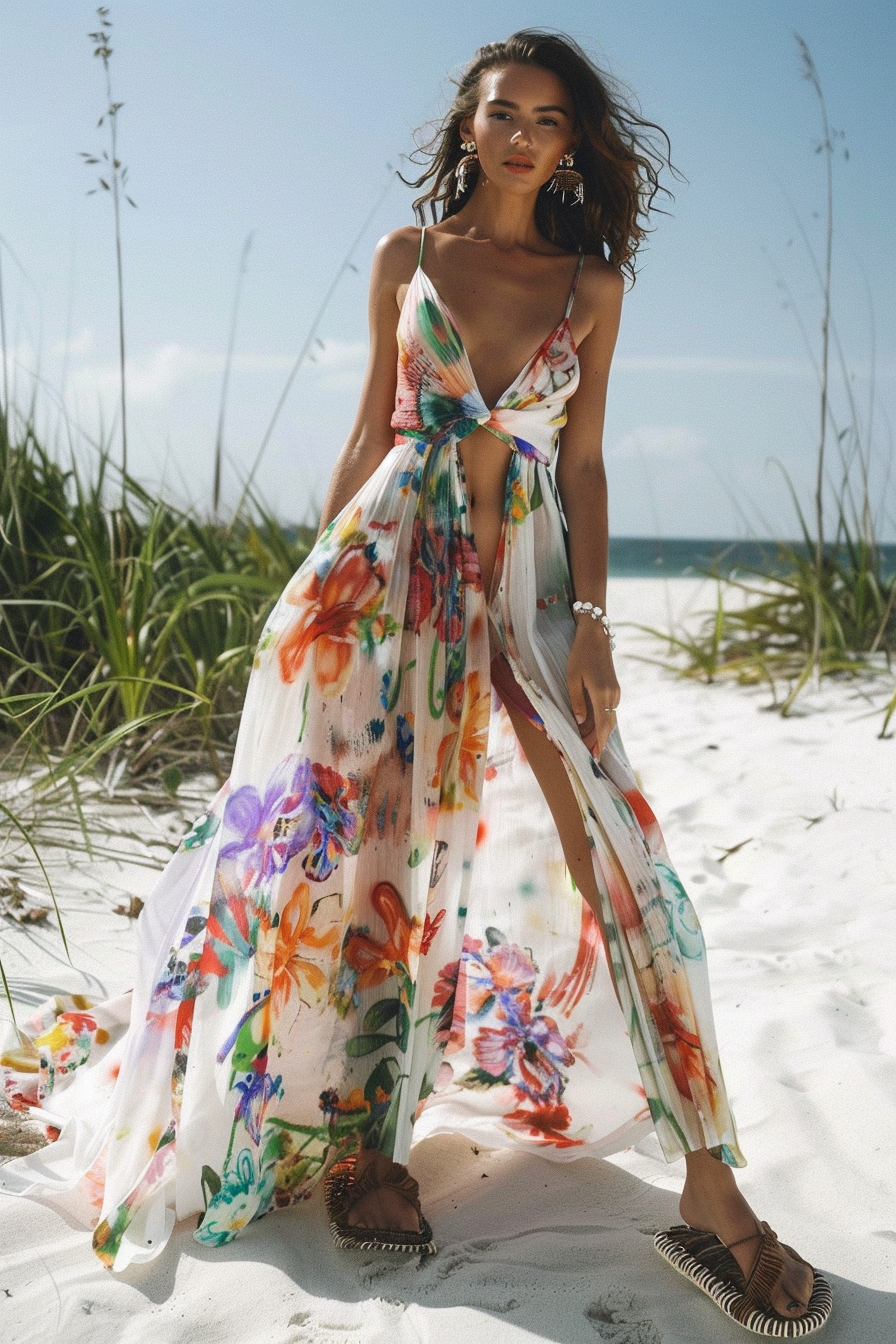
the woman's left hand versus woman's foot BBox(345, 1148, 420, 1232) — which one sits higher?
the woman's left hand

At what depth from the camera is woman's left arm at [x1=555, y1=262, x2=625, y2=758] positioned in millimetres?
1839

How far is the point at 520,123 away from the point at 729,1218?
164 centimetres

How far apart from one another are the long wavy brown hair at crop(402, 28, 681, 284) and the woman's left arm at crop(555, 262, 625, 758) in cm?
14

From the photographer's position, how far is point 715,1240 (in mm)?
1564

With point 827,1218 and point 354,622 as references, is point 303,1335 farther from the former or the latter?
point 354,622

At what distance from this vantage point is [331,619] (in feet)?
5.82

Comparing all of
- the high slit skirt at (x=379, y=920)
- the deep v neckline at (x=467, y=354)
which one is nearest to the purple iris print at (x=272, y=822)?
the high slit skirt at (x=379, y=920)

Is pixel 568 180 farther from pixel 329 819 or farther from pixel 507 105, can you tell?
pixel 329 819

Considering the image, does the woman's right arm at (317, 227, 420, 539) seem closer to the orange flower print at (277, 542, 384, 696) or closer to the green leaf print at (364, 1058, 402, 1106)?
the orange flower print at (277, 542, 384, 696)

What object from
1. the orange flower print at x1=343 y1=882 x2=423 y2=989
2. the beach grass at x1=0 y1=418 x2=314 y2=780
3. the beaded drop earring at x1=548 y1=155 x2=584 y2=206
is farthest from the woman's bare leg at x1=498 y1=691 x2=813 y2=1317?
the beach grass at x1=0 y1=418 x2=314 y2=780

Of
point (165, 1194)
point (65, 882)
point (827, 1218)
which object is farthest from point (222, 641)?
point (827, 1218)

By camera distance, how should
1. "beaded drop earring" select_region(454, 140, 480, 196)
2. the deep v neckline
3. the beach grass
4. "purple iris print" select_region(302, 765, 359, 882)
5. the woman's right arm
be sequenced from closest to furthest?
"purple iris print" select_region(302, 765, 359, 882), the deep v neckline, the woman's right arm, "beaded drop earring" select_region(454, 140, 480, 196), the beach grass

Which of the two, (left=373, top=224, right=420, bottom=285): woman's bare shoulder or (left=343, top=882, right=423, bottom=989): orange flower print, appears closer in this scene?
(left=343, top=882, right=423, bottom=989): orange flower print

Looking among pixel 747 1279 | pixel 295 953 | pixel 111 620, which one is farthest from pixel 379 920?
pixel 111 620
